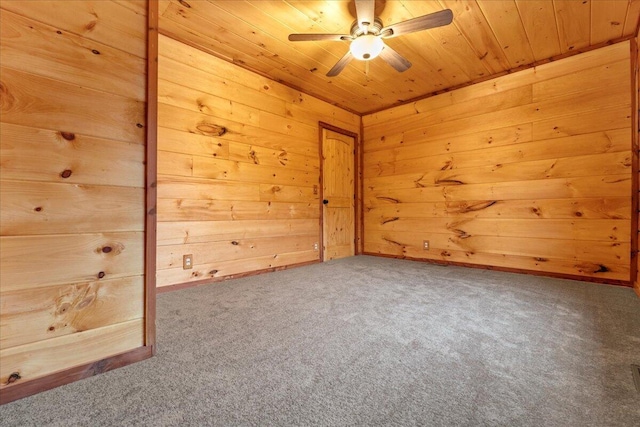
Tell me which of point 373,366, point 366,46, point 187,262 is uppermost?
point 366,46

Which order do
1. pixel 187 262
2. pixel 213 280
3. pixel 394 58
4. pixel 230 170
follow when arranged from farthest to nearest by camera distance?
pixel 230 170 < pixel 213 280 < pixel 187 262 < pixel 394 58

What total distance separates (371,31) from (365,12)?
10.2 inches

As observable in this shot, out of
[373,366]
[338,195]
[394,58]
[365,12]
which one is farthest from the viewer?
[338,195]

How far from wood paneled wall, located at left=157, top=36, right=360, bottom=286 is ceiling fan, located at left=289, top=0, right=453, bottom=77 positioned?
3.85 feet

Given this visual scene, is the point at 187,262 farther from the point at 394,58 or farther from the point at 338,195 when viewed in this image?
the point at 394,58

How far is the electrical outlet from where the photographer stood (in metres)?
2.58

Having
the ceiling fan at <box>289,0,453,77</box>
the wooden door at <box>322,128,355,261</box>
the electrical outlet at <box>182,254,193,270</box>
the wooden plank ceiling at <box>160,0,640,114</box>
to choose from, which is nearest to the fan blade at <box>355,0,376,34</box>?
the ceiling fan at <box>289,0,453,77</box>

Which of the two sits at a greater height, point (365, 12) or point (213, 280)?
point (365, 12)

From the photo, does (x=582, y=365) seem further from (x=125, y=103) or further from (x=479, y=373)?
(x=125, y=103)

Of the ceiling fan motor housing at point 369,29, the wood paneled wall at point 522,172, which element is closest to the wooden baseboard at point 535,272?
the wood paneled wall at point 522,172

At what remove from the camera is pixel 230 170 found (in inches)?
115

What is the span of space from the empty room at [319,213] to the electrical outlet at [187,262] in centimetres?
5

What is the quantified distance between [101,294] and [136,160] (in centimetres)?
61

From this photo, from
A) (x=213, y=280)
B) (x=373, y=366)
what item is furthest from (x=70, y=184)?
(x=213, y=280)
